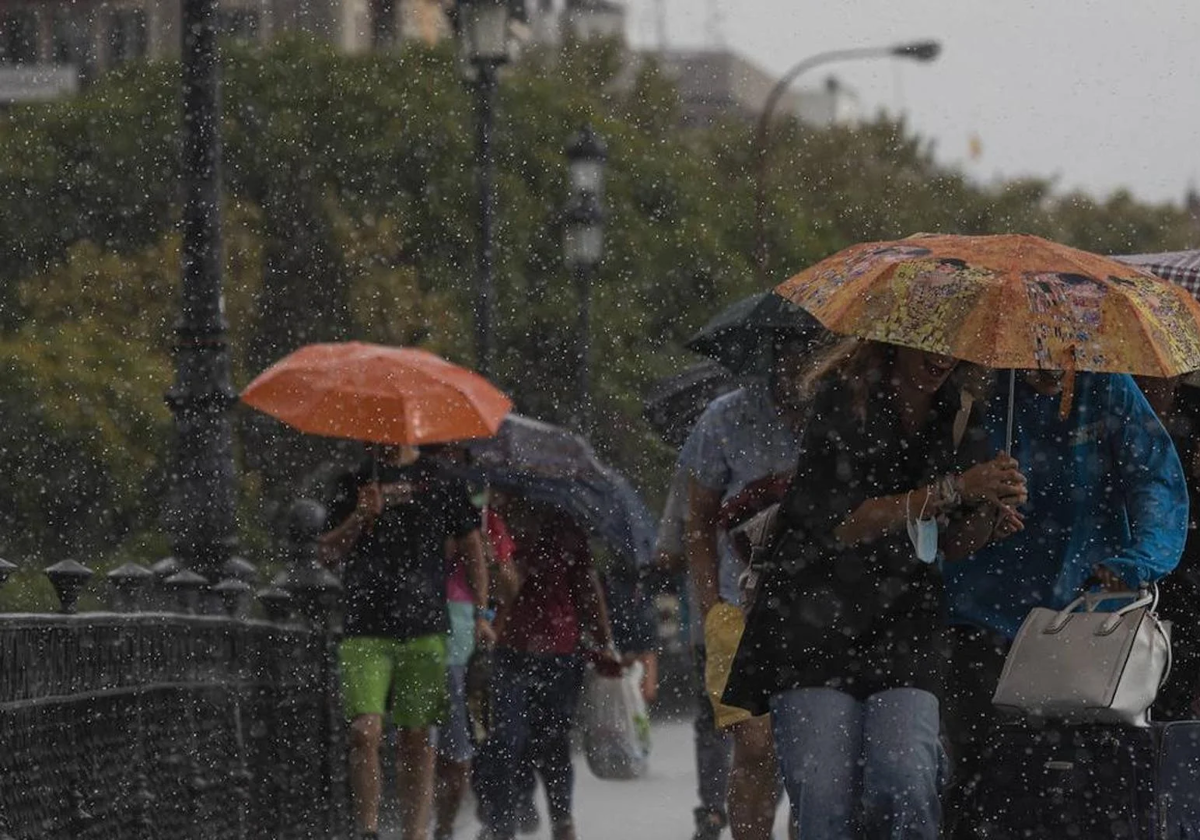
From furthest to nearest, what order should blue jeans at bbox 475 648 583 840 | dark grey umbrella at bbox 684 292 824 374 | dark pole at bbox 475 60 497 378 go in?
dark pole at bbox 475 60 497 378 < blue jeans at bbox 475 648 583 840 < dark grey umbrella at bbox 684 292 824 374

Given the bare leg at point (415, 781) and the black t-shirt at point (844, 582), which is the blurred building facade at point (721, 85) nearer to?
the bare leg at point (415, 781)

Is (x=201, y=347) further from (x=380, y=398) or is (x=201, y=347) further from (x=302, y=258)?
(x=302, y=258)

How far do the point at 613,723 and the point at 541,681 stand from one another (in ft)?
11.5

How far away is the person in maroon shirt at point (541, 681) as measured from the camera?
37.2 ft

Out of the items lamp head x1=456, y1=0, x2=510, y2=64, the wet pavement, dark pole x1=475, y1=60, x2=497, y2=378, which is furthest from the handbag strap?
lamp head x1=456, y1=0, x2=510, y2=64

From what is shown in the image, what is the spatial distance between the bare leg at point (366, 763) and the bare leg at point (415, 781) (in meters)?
0.12

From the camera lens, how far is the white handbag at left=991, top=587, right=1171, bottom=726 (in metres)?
6.18

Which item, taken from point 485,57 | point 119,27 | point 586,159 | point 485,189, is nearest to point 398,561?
point 485,189

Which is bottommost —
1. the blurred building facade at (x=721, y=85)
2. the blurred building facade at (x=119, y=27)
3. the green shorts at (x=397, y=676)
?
the blurred building facade at (x=721, y=85)

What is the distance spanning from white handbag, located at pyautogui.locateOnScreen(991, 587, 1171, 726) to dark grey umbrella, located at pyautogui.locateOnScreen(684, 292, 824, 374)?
1.99 meters

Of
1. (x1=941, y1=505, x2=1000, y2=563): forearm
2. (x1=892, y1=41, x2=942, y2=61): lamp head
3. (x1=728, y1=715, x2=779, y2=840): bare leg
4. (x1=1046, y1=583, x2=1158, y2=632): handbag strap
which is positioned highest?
(x1=941, y1=505, x2=1000, y2=563): forearm

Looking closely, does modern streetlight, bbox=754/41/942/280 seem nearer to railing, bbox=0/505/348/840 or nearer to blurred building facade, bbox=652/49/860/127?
railing, bbox=0/505/348/840

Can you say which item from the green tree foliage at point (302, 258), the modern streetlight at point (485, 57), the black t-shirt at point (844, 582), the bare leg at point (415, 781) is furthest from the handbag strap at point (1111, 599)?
the green tree foliage at point (302, 258)

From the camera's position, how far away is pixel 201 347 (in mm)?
10352
